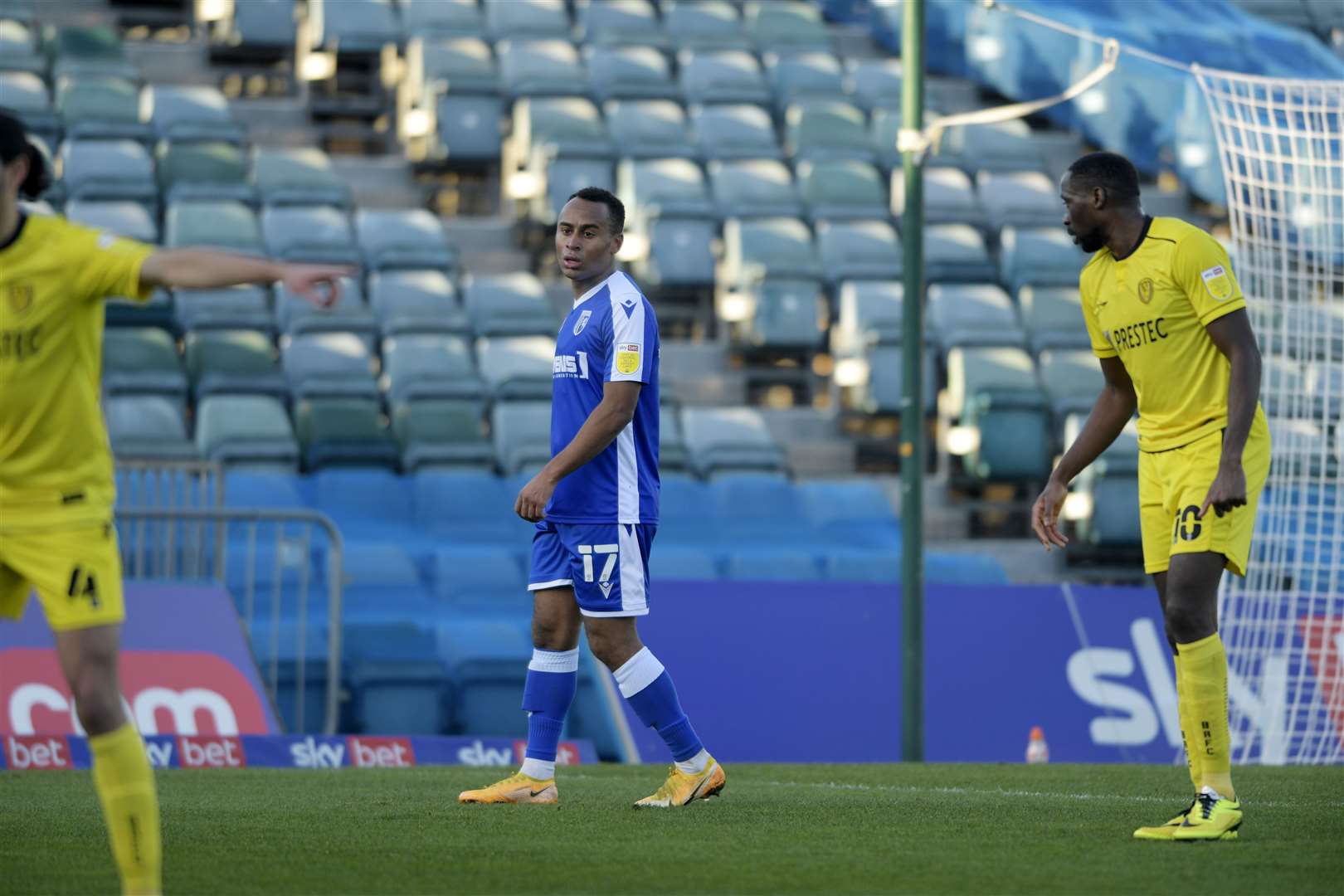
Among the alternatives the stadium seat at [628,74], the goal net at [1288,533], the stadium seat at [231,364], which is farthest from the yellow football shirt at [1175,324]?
the stadium seat at [628,74]

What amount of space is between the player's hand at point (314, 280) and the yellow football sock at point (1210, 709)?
10.2 feet

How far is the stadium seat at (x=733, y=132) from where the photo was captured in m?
18.9

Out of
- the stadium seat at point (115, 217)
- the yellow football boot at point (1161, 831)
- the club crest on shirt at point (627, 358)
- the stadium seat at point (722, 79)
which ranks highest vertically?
the stadium seat at point (722, 79)

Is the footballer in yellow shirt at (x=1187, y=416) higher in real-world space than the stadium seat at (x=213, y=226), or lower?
lower

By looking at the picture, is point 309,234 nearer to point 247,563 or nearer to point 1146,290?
point 247,563

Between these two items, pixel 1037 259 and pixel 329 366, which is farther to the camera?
pixel 1037 259

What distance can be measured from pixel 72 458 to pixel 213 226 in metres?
11.6

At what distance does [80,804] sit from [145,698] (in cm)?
389

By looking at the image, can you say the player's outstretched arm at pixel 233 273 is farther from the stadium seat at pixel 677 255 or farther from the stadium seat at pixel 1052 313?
the stadium seat at pixel 1052 313

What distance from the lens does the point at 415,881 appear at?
5.23m

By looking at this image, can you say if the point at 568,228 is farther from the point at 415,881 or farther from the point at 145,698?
the point at 145,698

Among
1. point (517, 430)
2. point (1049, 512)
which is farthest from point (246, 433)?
point (1049, 512)

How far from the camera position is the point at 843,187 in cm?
1891

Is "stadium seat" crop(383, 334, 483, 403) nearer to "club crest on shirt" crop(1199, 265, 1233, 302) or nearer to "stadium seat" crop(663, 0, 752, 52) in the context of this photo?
"stadium seat" crop(663, 0, 752, 52)
